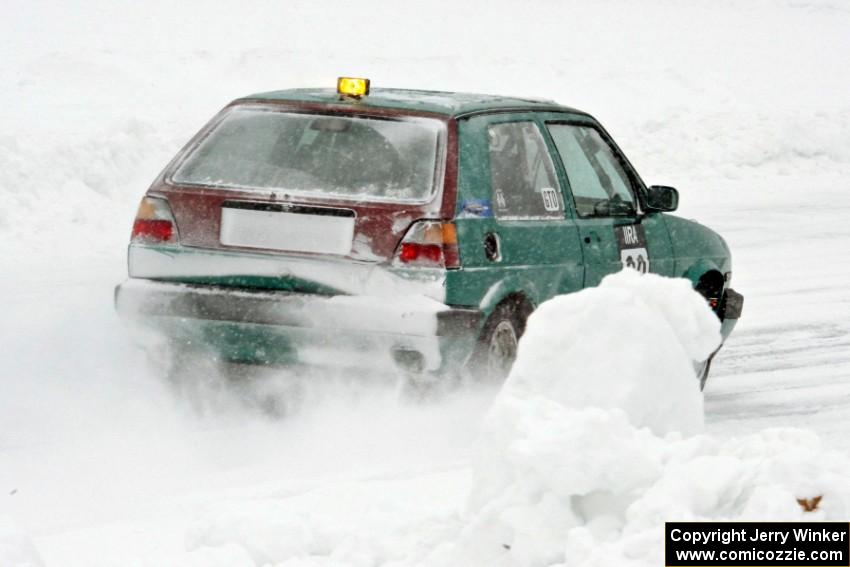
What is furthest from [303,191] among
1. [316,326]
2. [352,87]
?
[352,87]

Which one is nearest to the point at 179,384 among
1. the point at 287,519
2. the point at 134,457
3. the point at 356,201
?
the point at 134,457

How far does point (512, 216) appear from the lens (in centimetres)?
693

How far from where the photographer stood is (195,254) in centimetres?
671

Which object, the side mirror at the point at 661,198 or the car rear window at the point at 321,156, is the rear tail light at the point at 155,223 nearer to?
the car rear window at the point at 321,156

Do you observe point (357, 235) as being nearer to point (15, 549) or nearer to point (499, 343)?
point (499, 343)

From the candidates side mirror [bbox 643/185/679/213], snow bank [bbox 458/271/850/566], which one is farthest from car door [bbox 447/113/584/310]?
snow bank [bbox 458/271/850/566]

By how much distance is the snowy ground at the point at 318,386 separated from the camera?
5.48 m

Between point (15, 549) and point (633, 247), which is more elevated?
point (633, 247)

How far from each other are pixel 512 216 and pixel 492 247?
0.90 ft

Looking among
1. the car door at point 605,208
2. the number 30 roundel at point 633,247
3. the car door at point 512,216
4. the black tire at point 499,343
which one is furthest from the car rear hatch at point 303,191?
the number 30 roundel at point 633,247

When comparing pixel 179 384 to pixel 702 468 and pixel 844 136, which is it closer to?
pixel 702 468

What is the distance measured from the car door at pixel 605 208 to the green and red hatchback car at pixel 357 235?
0.16 metres

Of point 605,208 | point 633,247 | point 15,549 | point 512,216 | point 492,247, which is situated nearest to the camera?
point 15,549

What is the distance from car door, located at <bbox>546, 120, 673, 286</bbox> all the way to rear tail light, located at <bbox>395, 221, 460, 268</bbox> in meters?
1.14
